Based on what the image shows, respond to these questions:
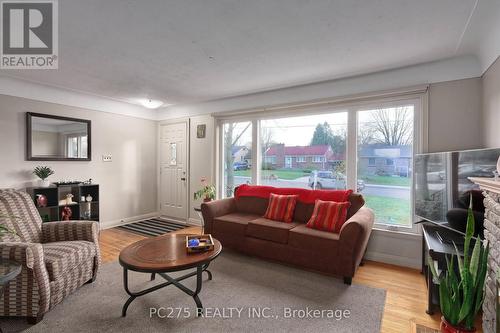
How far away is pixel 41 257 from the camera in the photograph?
195 cm

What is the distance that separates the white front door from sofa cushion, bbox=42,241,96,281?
2.79m

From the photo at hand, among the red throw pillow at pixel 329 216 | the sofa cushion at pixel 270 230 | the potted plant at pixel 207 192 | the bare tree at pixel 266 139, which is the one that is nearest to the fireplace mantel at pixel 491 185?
the red throw pillow at pixel 329 216

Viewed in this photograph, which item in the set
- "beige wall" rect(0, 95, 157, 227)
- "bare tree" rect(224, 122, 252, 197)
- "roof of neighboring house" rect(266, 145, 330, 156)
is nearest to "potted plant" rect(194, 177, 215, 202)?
"bare tree" rect(224, 122, 252, 197)

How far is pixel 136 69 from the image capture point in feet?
10.5

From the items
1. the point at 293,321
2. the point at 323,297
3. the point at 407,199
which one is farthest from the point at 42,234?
the point at 407,199

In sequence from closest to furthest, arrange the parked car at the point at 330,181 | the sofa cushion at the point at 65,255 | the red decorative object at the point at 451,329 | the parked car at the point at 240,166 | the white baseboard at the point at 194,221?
→ 1. the red decorative object at the point at 451,329
2. the sofa cushion at the point at 65,255
3. the parked car at the point at 330,181
4. the parked car at the point at 240,166
5. the white baseboard at the point at 194,221

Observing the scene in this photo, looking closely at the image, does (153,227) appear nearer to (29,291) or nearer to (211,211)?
(211,211)

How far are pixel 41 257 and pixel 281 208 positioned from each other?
2.56 metres

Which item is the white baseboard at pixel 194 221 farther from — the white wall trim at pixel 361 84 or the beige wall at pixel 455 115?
the beige wall at pixel 455 115

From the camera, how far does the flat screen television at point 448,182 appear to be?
6.78 ft

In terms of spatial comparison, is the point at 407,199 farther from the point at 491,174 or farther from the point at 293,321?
the point at 293,321

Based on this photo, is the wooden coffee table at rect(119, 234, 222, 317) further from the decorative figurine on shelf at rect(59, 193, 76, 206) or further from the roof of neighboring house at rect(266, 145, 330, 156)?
the decorative figurine on shelf at rect(59, 193, 76, 206)

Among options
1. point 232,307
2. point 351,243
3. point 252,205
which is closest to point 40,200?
point 252,205

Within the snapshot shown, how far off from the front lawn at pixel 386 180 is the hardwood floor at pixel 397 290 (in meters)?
1.04
